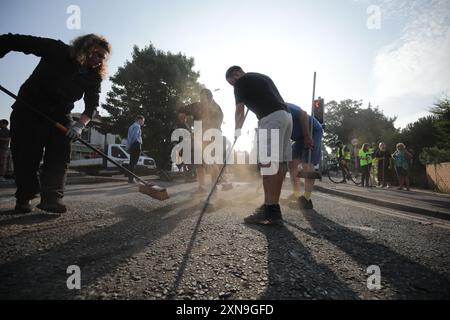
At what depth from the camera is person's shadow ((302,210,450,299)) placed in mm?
1230

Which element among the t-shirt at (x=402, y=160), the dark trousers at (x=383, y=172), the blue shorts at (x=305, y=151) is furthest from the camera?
the dark trousers at (x=383, y=172)

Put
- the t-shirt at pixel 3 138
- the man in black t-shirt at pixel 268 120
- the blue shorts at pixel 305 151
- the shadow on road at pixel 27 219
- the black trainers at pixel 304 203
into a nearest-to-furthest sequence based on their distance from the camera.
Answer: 1. the shadow on road at pixel 27 219
2. the man in black t-shirt at pixel 268 120
3. the black trainers at pixel 304 203
4. the blue shorts at pixel 305 151
5. the t-shirt at pixel 3 138

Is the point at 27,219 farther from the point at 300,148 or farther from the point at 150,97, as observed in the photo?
the point at 150,97

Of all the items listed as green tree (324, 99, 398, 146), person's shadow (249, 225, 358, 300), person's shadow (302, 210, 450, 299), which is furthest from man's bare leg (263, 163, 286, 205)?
green tree (324, 99, 398, 146)

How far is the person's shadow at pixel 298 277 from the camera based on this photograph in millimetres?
1169

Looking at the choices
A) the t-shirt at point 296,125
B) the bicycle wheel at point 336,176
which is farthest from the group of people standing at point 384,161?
the t-shirt at point 296,125

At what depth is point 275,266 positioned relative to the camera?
1.48m

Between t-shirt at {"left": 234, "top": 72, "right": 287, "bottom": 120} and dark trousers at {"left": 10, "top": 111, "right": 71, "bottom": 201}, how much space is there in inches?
83.5

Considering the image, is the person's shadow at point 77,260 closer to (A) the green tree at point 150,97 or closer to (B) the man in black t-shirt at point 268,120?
(B) the man in black t-shirt at point 268,120

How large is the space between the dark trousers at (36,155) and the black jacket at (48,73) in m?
0.18

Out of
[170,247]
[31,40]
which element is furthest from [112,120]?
[170,247]

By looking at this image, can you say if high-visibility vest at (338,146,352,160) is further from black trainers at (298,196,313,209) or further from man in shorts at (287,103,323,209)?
black trainers at (298,196,313,209)

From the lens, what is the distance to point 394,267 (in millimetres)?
1534

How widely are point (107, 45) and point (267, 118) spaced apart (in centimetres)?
202
